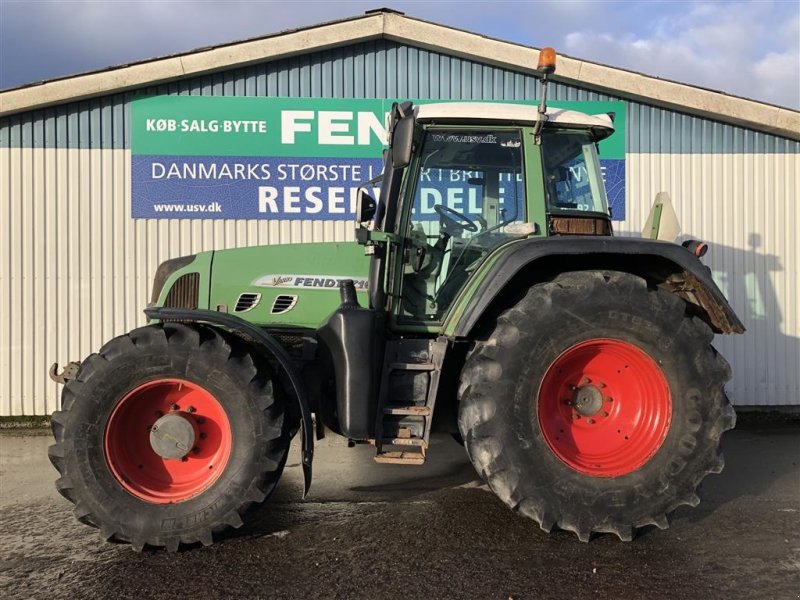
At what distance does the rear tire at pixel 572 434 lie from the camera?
10.7 feet

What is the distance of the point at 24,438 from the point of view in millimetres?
6125

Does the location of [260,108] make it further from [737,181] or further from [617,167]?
[737,181]

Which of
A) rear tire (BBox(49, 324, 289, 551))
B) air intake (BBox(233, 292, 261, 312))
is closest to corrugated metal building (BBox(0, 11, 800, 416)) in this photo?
air intake (BBox(233, 292, 261, 312))

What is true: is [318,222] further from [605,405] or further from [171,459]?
[605,405]

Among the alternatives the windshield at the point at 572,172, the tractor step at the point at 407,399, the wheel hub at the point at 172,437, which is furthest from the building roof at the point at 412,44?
the wheel hub at the point at 172,437

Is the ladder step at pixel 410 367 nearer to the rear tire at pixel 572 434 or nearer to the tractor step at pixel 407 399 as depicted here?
the tractor step at pixel 407 399

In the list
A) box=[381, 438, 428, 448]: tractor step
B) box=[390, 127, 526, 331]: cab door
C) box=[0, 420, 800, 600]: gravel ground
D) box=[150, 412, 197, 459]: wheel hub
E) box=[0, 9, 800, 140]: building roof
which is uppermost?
box=[0, 9, 800, 140]: building roof

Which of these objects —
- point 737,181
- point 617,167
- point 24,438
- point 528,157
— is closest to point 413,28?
point 617,167

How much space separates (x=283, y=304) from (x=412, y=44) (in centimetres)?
407

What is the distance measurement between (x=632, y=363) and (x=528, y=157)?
1360 millimetres

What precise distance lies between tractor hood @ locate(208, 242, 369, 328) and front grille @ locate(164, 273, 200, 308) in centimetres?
12

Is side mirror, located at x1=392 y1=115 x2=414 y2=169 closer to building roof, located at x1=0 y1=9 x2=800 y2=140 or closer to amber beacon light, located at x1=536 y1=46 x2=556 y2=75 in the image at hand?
amber beacon light, located at x1=536 y1=46 x2=556 y2=75

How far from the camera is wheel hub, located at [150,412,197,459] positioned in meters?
3.28

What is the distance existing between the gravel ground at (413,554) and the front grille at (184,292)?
Answer: 1447mm
